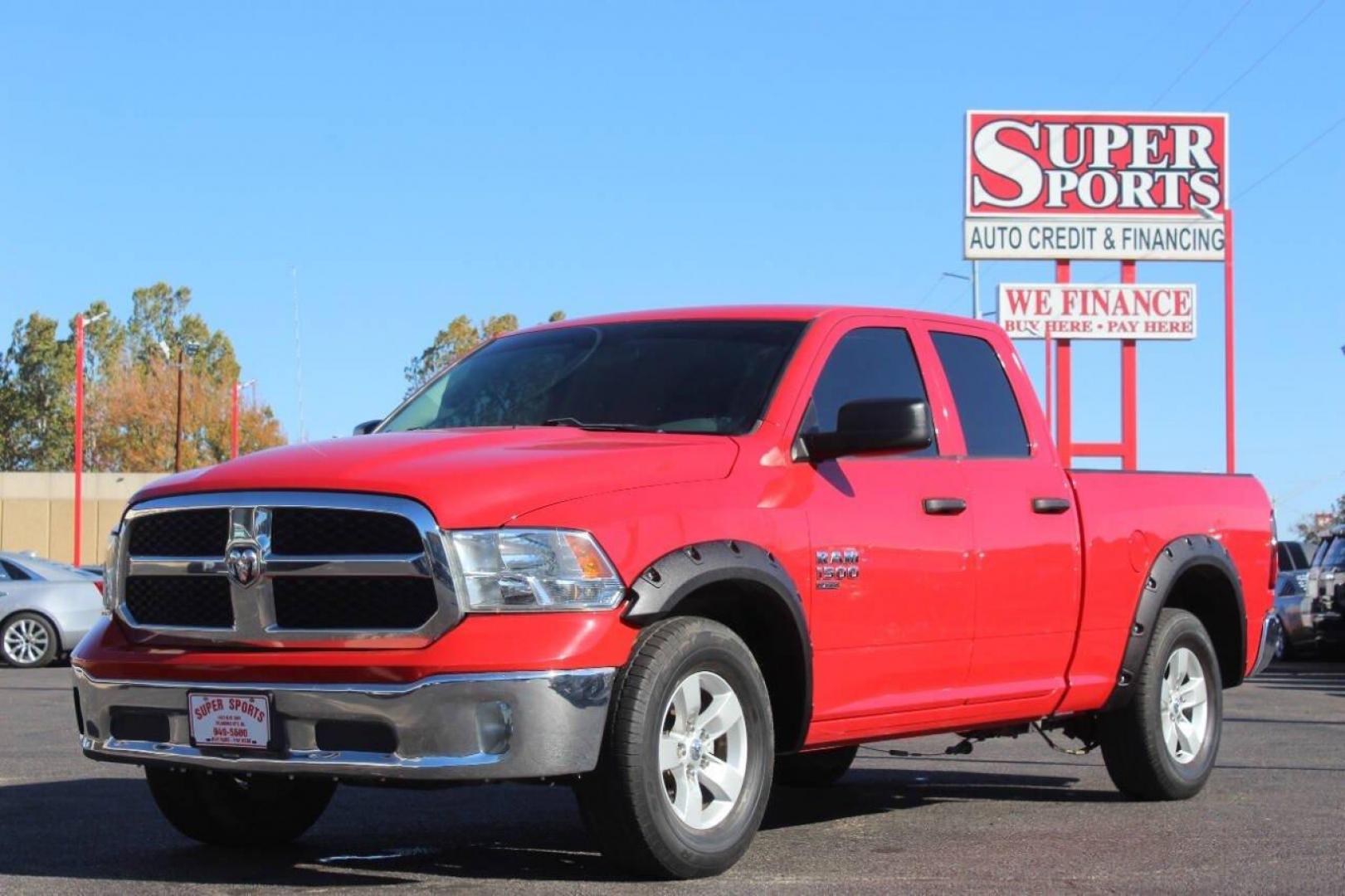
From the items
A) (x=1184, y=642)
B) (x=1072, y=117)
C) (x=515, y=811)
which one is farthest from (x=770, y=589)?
(x=1072, y=117)

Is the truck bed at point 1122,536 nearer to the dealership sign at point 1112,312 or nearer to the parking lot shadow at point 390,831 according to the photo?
the parking lot shadow at point 390,831

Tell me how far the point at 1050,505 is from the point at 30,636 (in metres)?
17.1

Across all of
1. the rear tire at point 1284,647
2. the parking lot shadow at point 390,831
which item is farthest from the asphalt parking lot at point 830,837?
the rear tire at point 1284,647

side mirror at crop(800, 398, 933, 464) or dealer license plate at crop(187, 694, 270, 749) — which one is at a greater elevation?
side mirror at crop(800, 398, 933, 464)

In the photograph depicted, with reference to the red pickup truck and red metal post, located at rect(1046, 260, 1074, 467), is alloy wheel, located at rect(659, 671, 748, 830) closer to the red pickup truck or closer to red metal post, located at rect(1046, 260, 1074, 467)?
the red pickup truck

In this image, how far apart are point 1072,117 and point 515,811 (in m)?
35.0

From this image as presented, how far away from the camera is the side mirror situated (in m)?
6.96

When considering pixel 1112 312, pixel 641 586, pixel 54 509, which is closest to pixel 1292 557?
pixel 1112 312

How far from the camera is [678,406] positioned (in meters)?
7.32

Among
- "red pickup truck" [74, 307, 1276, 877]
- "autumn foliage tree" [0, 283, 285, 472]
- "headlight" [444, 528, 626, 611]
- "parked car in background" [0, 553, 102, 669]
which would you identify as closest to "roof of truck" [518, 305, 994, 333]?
"red pickup truck" [74, 307, 1276, 877]

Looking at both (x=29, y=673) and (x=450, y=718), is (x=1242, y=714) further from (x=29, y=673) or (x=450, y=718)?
(x=29, y=673)

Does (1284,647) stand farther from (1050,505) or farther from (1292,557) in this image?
(1050,505)

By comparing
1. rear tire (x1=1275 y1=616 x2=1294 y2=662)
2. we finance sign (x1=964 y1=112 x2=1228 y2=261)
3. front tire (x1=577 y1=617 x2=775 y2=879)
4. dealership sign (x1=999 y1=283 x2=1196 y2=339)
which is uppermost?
we finance sign (x1=964 y1=112 x2=1228 y2=261)

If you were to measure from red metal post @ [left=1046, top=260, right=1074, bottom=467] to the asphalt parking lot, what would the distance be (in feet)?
98.8
